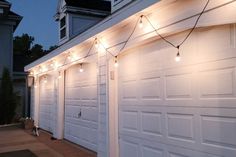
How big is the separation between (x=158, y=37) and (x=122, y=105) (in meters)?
1.78

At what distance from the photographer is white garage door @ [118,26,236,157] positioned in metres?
3.63

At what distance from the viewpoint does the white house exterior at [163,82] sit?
3.65 m

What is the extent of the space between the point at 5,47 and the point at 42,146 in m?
10.1

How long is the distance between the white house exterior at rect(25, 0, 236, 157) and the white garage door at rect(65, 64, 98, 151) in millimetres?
52

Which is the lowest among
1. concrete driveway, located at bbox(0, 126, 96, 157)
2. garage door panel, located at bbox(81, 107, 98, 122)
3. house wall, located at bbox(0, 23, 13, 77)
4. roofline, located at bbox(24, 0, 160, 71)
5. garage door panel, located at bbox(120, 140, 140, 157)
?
concrete driveway, located at bbox(0, 126, 96, 157)

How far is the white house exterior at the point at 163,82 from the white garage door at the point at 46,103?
3.85 metres

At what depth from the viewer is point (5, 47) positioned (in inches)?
675

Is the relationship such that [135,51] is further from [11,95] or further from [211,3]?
[11,95]

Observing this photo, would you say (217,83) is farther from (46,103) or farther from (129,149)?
(46,103)

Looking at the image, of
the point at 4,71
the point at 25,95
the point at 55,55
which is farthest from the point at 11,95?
the point at 55,55

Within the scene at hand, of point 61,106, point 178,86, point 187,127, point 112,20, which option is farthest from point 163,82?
point 61,106

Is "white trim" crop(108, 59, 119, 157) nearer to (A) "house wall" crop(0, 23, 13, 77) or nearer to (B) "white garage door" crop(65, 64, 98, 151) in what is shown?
(B) "white garage door" crop(65, 64, 98, 151)

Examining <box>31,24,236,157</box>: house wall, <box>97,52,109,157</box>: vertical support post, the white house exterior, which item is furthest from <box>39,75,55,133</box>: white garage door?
<box>31,24,236,157</box>: house wall

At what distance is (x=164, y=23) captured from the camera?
4.55 m
